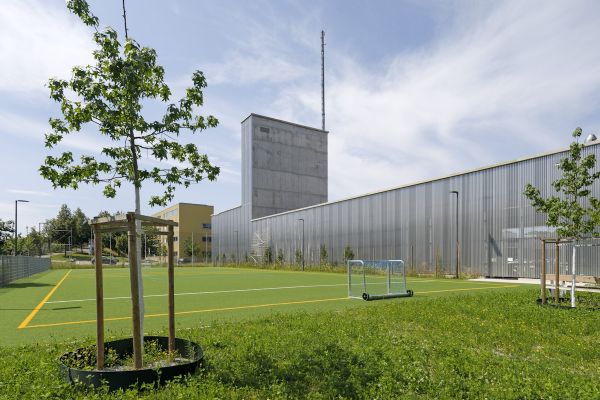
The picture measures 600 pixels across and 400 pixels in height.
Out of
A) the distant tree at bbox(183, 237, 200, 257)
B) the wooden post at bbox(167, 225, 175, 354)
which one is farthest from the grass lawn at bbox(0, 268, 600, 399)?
the distant tree at bbox(183, 237, 200, 257)

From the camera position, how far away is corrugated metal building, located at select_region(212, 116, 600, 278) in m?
29.3

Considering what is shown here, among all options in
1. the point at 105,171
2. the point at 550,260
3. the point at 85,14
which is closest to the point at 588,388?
the point at 105,171

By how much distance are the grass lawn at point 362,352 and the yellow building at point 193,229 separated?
330ft

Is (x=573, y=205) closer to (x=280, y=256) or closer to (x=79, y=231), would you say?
(x=280, y=256)

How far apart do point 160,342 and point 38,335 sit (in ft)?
13.1

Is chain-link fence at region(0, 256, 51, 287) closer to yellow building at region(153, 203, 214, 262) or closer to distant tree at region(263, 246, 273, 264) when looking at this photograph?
distant tree at region(263, 246, 273, 264)

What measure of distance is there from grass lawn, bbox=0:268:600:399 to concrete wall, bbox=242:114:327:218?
60.5 m

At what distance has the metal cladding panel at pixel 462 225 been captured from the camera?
29109 millimetres

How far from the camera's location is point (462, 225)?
34719 millimetres

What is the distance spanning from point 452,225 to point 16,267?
3278cm

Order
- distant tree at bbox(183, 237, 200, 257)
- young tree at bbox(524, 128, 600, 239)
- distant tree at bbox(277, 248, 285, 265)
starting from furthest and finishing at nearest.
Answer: distant tree at bbox(183, 237, 200, 257) < distant tree at bbox(277, 248, 285, 265) < young tree at bbox(524, 128, 600, 239)

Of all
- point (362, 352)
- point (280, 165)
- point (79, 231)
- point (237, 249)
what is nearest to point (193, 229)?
point (79, 231)

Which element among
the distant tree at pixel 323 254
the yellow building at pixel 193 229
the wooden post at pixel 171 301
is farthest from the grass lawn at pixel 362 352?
the yellow building at pixel 193 229

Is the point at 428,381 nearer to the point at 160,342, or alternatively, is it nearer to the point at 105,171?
the point at 160,342
